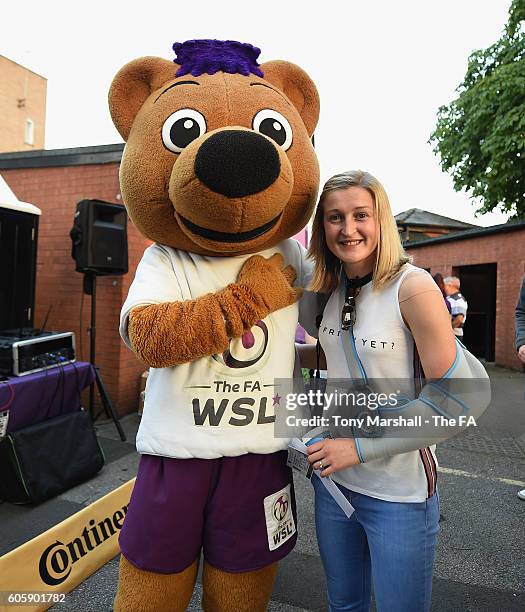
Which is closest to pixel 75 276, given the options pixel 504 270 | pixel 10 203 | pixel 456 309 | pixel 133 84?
pixel 10 203

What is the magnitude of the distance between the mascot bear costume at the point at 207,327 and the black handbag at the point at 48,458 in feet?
6.44

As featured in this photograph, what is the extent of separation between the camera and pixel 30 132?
82.9ft

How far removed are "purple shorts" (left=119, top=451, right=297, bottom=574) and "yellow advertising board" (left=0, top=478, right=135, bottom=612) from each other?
907 millimetres

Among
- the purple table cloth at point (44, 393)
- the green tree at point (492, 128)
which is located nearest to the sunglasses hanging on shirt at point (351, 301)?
the purple table cloth at point (44, 393)

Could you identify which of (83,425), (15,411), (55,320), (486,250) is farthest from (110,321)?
(486,250)

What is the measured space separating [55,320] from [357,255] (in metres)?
4.78

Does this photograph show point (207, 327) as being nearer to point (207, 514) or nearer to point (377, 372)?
point (377, 372)

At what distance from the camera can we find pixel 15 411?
10.2 ft

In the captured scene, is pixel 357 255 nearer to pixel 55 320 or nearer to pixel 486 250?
pixel 55 320

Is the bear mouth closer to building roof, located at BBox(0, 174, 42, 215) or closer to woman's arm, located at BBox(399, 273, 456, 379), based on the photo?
woman's arm, located at BBox(399, 273, 456, 379)

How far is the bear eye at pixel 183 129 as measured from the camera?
1.38 meters

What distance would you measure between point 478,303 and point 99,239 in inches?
419

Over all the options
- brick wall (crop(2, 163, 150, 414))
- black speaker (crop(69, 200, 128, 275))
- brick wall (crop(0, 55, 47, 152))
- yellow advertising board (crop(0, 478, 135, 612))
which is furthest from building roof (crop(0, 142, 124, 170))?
brick wall (crop(0, 55, 47, 152))

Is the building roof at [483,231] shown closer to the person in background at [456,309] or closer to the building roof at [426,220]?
the person in background at [456,309]
